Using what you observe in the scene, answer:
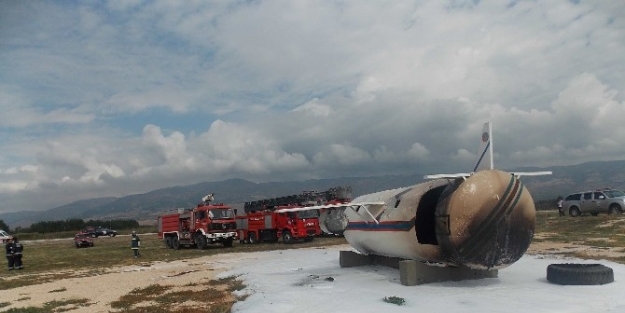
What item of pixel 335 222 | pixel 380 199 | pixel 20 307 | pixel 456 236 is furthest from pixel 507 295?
pixel 20 307

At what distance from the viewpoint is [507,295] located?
35.2 ft

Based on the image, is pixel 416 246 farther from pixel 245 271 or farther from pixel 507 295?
pixel 245 271

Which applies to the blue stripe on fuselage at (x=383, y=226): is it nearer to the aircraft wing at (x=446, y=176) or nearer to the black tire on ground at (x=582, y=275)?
the aircraft wing at (x=446, y=176)

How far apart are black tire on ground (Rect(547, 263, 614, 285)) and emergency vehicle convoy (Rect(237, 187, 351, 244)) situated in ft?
56.9

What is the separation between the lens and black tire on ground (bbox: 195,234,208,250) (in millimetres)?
31797

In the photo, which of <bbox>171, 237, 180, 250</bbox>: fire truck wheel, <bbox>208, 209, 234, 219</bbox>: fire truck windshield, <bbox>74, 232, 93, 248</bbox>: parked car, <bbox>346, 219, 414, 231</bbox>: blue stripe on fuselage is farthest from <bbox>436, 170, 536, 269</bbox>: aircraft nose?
<bbox>74, 232, 93, 248</bbox>: parked car

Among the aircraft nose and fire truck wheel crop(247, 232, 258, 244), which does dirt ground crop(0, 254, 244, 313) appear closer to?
the aircraft nose

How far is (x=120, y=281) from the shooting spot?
58.6 ft

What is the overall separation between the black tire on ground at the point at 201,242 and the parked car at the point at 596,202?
83.7 feet

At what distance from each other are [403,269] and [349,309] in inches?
108

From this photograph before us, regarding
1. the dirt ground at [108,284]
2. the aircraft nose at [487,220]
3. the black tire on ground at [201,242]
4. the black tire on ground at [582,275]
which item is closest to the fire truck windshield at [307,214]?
the black tire on ground at [201,242]

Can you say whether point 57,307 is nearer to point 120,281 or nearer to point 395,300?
point 120,281

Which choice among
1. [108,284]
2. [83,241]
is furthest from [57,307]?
[83,241]

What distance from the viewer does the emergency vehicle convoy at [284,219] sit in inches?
1228
